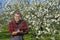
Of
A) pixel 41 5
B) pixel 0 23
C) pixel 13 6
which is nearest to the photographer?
pixel 41 5

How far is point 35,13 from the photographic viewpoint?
1309cm

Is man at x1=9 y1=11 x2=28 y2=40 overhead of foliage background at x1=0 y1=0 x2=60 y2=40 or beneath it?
overhead

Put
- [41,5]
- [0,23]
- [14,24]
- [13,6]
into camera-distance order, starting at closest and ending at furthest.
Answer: [14,24], [41,5], [13,6], [0,23]

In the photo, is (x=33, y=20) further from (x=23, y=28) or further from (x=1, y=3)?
(x=1, y=3)

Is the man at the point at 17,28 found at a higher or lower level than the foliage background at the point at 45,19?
higher

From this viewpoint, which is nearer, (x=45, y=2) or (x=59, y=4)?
(x=59, y=4)

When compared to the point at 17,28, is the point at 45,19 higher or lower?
lower

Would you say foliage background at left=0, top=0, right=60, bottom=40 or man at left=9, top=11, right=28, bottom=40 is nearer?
man at left=9, top=11, right=28, bottom=40

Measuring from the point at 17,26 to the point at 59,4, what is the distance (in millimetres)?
5868

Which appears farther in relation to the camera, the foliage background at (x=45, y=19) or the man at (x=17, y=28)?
the foliage background at (x=45, y=19)

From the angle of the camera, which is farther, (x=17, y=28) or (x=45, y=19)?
(x=45, y=19)

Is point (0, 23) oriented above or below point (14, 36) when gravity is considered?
below

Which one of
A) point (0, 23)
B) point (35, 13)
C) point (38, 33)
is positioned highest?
point (35, 13)

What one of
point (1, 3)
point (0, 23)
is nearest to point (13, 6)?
point (1, 3)
